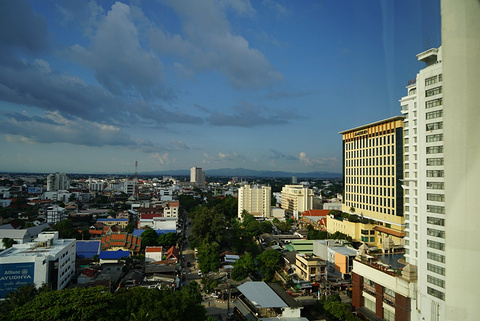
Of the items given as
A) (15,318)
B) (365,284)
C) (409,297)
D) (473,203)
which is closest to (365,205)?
(365,284)

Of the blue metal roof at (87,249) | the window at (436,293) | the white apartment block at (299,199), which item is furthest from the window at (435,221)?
the white apartment block at (299,199)

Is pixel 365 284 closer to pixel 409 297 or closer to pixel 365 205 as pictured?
pixel 409 297

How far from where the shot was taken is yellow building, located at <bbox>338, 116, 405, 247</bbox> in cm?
943

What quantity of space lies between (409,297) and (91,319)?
422 centimetres

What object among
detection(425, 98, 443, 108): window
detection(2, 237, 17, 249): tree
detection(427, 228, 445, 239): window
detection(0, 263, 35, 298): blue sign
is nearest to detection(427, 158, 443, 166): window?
detection(425, 98, 443, 108): window

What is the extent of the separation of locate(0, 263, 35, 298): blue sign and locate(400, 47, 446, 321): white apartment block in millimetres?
6826

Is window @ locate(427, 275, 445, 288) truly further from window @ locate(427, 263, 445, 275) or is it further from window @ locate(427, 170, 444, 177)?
window @ locate(427, 170, 444, 177)

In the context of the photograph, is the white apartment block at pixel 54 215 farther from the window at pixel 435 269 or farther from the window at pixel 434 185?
the window at pixel 434 185

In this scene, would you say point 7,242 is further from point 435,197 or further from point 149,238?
point 435,197

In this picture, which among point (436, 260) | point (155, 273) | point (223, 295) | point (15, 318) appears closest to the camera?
point (15, 318)

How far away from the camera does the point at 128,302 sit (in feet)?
13.7

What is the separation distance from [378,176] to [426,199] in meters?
6.71

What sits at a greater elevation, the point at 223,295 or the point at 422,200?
the point at 422,200

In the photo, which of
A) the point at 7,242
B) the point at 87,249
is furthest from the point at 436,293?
the point at 7,242
